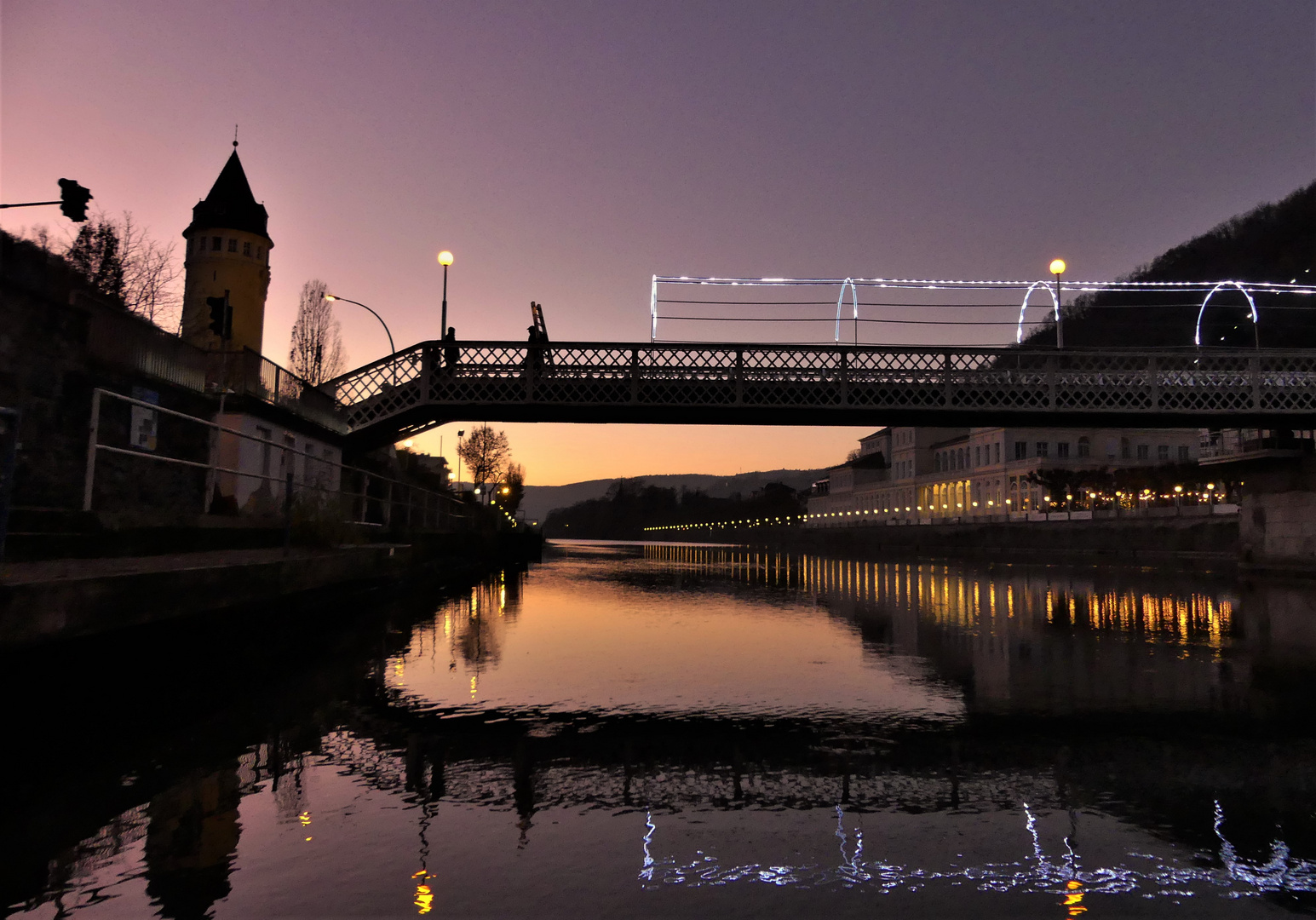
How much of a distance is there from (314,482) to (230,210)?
Result: 4875 cm

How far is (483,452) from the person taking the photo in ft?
319

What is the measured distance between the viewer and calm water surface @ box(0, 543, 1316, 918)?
3820 mm

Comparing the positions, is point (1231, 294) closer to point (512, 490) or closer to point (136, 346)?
point (512, 490)

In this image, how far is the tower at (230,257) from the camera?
198ft

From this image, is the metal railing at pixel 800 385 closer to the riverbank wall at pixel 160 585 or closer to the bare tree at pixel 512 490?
the riverbank wall at pixel 160 585

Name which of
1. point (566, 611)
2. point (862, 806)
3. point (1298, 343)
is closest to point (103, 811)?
point (862, 806)

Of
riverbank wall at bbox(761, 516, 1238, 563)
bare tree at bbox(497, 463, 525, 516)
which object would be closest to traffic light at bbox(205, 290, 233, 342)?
riverbank wall at bbox(761, 516, 1238, 563)

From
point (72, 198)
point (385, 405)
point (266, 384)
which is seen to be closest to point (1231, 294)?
point (385, 405)

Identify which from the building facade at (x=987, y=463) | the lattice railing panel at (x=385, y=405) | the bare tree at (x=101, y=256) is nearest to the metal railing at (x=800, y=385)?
the lattice railing panel at (x=385, y=405)

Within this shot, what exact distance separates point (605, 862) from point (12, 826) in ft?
9.23

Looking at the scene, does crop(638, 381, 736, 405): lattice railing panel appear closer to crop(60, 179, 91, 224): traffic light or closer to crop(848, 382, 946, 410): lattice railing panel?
crop(848, 382, 946, 410): lattice railing panel

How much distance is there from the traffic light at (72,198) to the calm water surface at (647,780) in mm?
21393

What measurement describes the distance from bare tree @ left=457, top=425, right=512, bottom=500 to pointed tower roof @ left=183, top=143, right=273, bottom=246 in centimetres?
3718

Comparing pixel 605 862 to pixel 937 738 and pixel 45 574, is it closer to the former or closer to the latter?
pixel 937 738
